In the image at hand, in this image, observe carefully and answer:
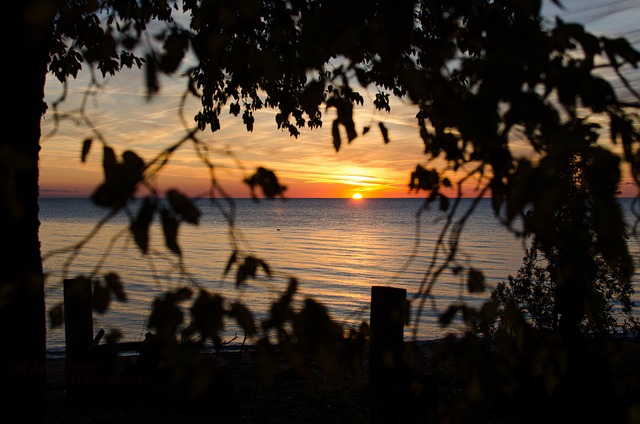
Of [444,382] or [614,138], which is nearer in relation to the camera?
[614,138]

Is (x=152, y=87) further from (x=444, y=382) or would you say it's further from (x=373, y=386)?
(x=444, y=382)

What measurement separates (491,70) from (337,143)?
675 millimetres

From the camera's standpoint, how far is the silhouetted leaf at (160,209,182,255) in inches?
65.7

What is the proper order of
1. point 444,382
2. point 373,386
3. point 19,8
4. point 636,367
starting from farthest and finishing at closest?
point 444,382, point 373,386, point 19,8, point 636,367

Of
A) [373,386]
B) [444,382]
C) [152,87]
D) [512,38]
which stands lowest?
[444,382]

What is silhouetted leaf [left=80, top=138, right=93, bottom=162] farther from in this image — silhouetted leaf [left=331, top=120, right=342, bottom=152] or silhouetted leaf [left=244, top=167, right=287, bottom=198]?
silhouetted leaf [left=331, top=120, right=342, bottom=152]

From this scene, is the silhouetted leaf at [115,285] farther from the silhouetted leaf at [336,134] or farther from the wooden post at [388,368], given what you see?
the wooden post at [388,368]

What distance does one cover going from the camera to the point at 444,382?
9.69 meters

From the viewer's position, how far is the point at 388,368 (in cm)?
589

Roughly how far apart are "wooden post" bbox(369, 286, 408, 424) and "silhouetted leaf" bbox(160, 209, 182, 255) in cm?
434

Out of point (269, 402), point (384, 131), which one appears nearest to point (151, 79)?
point (384, 131)

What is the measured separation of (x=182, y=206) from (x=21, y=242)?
2.91 m

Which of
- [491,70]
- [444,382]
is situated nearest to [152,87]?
[491,70]

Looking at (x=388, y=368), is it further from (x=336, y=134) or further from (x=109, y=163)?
(x=109, y=163)
